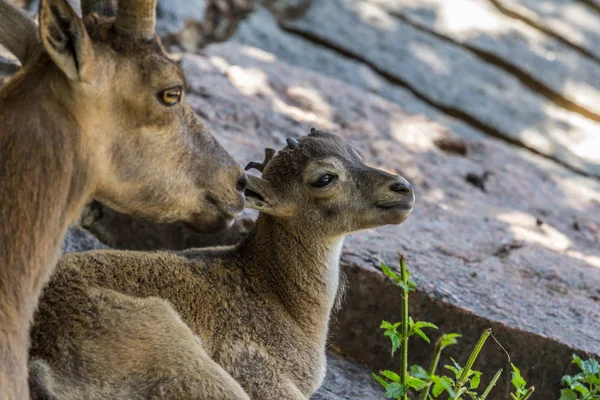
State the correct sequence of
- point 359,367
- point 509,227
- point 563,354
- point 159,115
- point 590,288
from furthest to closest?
point 509,227
point 590,288
point 359,367
point 563,354
point 159,115

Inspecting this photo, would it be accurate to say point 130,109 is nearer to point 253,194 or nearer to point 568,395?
point 253,194

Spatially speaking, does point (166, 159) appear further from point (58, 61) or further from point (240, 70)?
point (240, 70)

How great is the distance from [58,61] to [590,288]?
4512 mm

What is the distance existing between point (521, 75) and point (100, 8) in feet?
26.7

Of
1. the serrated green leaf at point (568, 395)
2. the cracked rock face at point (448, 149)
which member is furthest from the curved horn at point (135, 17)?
the serrated green leaf at point (568, 395)

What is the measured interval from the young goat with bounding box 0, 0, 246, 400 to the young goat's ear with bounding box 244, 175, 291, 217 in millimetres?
996

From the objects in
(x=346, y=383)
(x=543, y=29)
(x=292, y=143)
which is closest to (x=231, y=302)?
(x=292, y=143)

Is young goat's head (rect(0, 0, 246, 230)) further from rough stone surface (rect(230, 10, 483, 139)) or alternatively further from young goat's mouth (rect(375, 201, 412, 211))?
rough stone surface (rect(230, 10, 483, 139))

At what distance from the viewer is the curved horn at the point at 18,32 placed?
4.38 m

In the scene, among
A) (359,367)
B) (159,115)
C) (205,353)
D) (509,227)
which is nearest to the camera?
(159,115)

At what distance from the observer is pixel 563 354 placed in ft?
19.7

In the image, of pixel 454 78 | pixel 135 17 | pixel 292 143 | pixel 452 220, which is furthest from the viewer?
pixel 454 78

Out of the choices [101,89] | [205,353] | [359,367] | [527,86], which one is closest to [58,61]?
[101,89]

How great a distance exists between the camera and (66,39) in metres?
4.00
